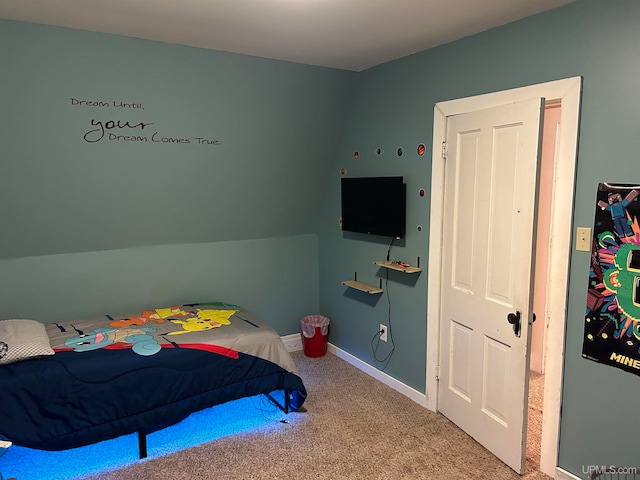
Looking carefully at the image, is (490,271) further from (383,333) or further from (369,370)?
(369,370)

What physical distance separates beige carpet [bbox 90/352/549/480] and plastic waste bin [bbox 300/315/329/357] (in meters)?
0.83

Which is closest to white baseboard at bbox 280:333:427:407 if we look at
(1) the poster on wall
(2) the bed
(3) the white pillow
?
(2) the bed

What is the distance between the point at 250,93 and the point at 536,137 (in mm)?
1843

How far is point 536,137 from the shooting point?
7.36ft

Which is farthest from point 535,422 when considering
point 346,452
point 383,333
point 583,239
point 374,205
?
point 374,205

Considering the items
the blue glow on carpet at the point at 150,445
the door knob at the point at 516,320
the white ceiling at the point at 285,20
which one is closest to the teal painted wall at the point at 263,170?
the white ceiling at the point at 285,20

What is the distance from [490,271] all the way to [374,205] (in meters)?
1.07

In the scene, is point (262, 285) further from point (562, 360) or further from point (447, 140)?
point (562, 360)

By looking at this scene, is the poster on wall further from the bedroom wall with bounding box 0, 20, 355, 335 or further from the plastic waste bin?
the plastic waste bin

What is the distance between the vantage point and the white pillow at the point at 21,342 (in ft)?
7.95

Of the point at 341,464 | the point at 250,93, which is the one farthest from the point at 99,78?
the point at 341,464

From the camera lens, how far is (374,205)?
11.1 ft

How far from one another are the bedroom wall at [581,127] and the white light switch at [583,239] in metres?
0.03

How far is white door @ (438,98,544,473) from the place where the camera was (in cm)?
235
